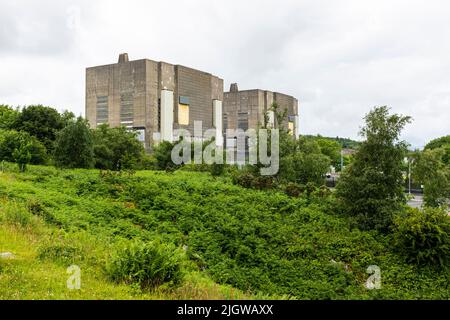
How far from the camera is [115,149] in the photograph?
2997 centimetres

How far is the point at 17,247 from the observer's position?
847 cm

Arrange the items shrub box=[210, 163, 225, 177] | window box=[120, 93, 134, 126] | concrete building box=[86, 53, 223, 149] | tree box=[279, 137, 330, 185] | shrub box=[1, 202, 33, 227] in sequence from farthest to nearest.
A: 1. window box=[120, 93, 134, 126]
2. concrete building box=[86, 53, 223, 149]
3. shrub box=[210, 163, 225, 177]
4. tree box=[279, 137, 330, 185]
5. shrub box=[1, 202, 33, 227]

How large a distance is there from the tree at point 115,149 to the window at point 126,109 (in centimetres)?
2772

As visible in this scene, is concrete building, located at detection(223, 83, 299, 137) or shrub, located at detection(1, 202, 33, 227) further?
concrete building, located at detection(223, 83, 299, 137)

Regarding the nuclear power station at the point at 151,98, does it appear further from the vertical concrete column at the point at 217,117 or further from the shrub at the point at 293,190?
the shrub at the point at 293,190

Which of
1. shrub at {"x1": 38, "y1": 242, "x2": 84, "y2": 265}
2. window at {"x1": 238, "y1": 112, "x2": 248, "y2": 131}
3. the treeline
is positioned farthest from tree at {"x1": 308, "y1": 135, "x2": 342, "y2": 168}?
shrub at {"x1": 38, "y1": 242, "x2": 84, "y2": 265}

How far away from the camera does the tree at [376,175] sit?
14.5m

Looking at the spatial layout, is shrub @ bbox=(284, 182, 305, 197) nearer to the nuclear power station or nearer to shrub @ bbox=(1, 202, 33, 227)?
shrub @ bbox=(1, 202, 33, 227)

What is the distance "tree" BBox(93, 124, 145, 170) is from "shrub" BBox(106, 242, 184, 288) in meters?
21.4

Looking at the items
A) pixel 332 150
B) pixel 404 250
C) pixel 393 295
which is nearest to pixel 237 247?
pixel 393 295

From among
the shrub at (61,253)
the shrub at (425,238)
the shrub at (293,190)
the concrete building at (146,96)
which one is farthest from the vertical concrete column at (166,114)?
the shrub at (61,253)

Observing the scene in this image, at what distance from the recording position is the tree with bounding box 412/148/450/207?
2473cm

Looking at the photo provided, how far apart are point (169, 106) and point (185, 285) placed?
55.3 m

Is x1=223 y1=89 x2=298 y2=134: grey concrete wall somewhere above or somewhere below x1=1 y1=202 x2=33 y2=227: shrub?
above
